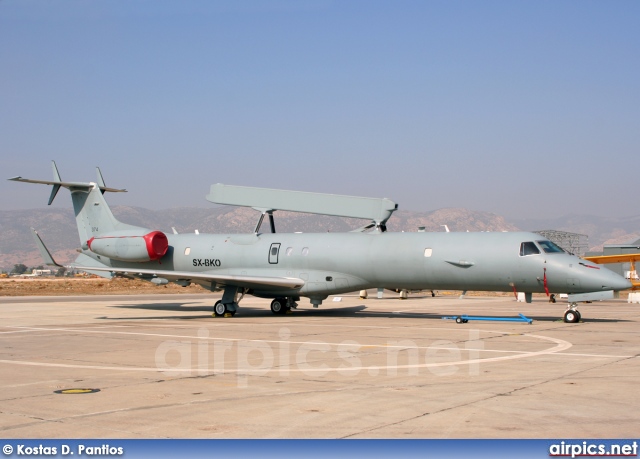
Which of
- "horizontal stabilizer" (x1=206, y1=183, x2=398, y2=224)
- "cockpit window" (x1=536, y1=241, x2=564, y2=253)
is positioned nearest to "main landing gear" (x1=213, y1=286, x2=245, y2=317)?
"horizontal stabilizer" (x1=206, y1=183, x2=398, y2=224)

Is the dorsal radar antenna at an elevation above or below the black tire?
above

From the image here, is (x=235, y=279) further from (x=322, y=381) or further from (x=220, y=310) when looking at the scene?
(x=322, y=381)

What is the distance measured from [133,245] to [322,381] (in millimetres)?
19549

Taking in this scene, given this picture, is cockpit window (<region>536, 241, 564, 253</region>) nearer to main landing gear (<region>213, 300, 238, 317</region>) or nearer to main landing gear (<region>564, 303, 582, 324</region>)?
main landing gear (<region>564, 303, 582, 324</region>)

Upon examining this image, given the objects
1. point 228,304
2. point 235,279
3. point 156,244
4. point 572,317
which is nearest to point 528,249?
point 572,317

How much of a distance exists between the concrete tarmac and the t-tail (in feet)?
25.9

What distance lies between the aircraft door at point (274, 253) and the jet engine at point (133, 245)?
505cm

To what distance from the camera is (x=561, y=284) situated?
819 inches

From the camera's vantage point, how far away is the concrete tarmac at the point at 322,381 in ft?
25.3

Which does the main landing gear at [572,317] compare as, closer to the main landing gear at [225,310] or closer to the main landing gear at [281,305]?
the main landing gear at [281,305]

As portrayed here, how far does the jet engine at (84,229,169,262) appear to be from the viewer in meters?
28.3

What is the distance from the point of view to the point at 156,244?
92.9ft

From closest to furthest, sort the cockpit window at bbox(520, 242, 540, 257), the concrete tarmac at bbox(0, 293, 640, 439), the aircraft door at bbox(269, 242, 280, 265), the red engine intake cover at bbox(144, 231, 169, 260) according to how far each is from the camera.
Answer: the concrete tarmac at bbox(0, 293, 640, 439) → the cockpit window at bbox(520, 242, 540, 257) → the aircraft door at bbox(269, 242, 280, 265) → the red engine intake cover at bbox(144, 231, 169, 260)

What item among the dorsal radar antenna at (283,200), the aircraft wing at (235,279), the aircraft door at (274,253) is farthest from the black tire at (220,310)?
the dorsal radar antenna at (283,200)
